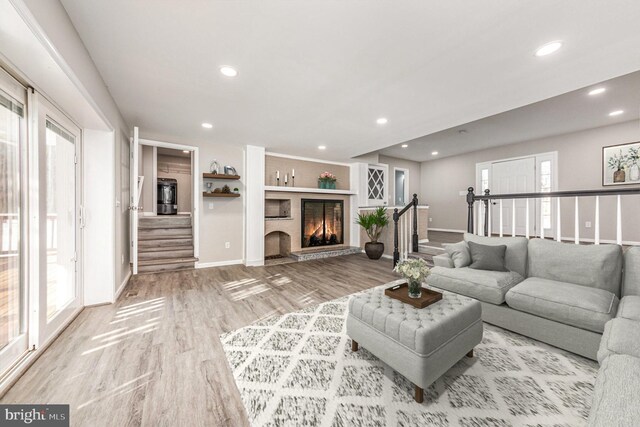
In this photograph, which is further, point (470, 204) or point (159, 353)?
point (470, 204)

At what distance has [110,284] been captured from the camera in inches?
117

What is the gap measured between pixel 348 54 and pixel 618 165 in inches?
235

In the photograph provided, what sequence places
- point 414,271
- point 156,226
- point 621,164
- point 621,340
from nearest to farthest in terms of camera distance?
point 621,340 < point 414,271 < point 621,164 < point 156,226

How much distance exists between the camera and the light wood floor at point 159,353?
1.45 metres

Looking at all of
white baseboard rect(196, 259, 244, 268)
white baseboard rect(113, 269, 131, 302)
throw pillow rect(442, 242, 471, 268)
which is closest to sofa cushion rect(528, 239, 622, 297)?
throw pillow rect(442, 242, 471, 268)

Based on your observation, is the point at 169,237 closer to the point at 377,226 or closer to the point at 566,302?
the point at 377,226

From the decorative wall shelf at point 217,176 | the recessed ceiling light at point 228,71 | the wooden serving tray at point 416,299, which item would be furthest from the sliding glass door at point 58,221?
the wooden serving tray at point 416,299

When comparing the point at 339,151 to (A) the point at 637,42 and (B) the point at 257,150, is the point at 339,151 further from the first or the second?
(A) the point at 637,42

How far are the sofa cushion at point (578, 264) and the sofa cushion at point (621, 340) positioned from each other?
84 cm

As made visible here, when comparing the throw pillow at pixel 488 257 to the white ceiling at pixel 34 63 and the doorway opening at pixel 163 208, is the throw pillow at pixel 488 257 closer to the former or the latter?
the white ceiling at pixel 34 63

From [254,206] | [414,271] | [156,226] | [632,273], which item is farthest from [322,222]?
[632,273]

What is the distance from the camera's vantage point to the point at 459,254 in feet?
9.53

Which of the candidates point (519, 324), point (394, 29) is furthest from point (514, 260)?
point (394, 29)

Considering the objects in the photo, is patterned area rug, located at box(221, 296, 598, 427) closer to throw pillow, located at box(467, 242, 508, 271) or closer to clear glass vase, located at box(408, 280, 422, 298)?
clear glass vase, located at box(408, 280, 422, 298)
